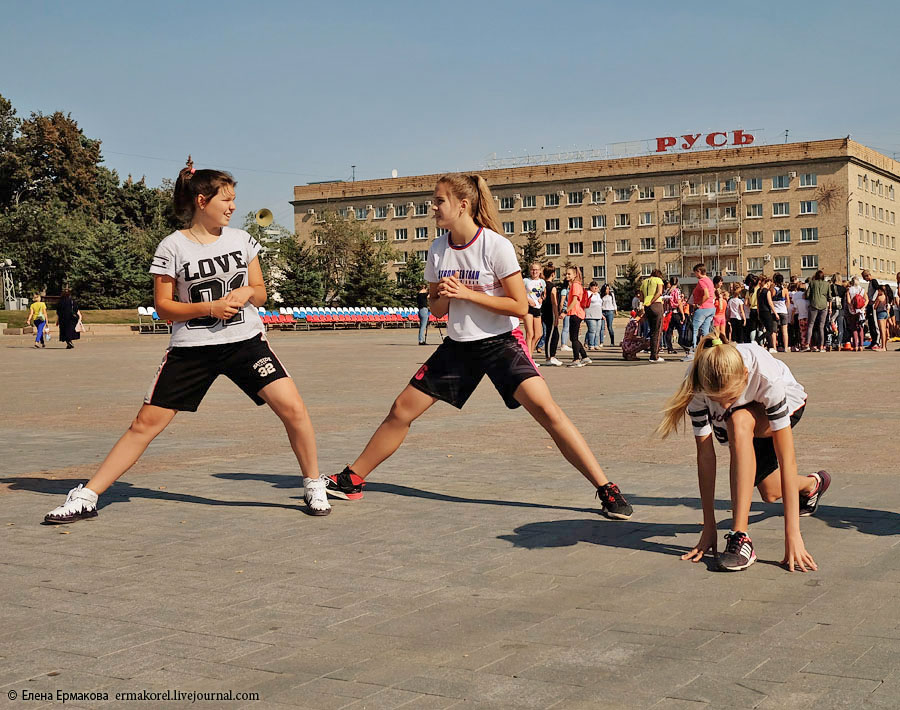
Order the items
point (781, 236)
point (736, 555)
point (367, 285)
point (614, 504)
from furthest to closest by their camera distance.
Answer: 1. point (781, 236)
2. point (367, 285)
3. point (614, 504)
4. point (736, 555)

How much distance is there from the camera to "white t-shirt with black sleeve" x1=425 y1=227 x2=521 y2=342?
6016 mm

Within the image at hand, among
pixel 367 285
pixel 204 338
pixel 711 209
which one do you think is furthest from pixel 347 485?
pixel 711 209

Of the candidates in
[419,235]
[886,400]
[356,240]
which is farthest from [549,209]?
[886,400]

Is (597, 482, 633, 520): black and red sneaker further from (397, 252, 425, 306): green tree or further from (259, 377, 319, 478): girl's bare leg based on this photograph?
(397, 252, 425, 306): green tree

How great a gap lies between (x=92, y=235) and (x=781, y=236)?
70183mm

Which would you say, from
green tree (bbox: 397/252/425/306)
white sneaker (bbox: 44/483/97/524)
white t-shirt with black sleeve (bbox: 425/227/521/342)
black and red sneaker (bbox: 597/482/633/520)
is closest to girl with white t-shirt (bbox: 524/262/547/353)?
white t-shirt with black sleeve (bbox: 425/227/521/342)

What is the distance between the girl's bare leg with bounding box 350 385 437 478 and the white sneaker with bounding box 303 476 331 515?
0.39 meters

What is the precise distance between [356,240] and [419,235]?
32.6m

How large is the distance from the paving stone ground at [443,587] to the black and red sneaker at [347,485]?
0.26 ft

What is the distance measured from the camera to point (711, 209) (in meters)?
112

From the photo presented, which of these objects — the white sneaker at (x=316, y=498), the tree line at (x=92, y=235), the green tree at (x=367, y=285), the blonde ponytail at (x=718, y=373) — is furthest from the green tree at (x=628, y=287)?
the blonde ponytail at (x=718, y=373)

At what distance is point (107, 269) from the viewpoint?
58.1 m

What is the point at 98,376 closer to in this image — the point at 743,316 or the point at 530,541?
the point at 743,316

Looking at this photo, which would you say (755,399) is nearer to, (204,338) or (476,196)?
(476,196)
